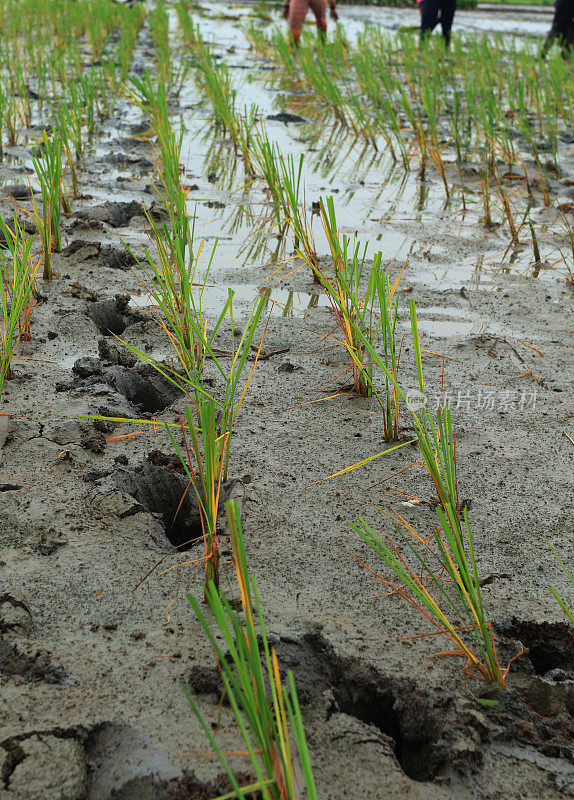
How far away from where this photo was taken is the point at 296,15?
663 cm

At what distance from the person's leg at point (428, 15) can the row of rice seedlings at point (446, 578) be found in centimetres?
621

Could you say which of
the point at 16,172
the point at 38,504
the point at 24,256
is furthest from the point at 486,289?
the point at 16,172

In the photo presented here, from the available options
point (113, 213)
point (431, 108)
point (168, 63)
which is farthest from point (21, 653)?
point (168, 63)

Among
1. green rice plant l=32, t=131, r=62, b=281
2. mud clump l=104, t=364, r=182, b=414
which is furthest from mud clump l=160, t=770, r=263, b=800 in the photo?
green rice plant l=32, t=131, r=62, b=281

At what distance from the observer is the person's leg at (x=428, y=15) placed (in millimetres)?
6375

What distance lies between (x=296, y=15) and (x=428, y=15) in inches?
49.3

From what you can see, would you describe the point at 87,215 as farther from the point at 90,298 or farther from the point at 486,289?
the point at 486,289

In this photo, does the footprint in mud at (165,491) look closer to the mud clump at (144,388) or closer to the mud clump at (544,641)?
the mud clump at (144,388)

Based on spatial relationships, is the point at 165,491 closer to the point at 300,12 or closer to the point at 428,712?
the point at 428,712

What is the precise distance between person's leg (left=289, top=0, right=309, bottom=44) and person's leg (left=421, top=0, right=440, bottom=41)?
1.14 metres

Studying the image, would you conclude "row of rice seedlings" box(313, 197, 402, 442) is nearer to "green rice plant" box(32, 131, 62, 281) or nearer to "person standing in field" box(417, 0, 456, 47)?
"green rice plant" box(32, 131, 62, 281)

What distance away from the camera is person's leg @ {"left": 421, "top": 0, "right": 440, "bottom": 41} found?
20.9 ft

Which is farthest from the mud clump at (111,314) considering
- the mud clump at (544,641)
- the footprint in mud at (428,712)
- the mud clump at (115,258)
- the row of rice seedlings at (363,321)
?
the mud clump at (544,641)

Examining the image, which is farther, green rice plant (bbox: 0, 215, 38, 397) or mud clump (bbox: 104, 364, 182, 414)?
mud clump (bbox: 104, 364, 182, 414)
